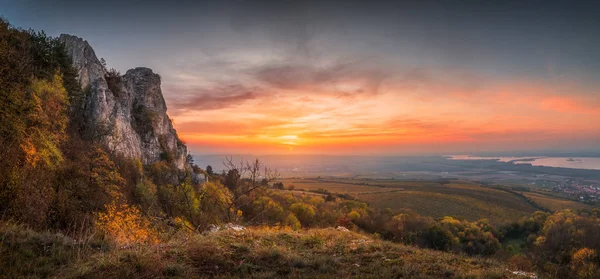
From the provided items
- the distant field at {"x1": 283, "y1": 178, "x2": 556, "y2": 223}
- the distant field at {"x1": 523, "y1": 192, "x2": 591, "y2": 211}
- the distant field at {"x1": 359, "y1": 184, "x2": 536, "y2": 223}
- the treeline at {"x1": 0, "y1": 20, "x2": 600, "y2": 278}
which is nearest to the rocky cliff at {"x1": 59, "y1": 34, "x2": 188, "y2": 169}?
the treeline at {"x1": 0, "y1": 20, "x2": 600, "y2": 278}

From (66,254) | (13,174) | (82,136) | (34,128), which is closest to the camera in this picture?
(66,254)

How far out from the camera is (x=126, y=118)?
5038 cm

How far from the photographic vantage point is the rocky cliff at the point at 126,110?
1578 inches

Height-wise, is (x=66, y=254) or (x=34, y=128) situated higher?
(x=34, y=128)

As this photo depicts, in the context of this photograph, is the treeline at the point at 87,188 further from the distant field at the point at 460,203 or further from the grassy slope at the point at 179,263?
the distant field at the point at 460,203

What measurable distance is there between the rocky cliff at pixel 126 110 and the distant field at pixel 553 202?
129 meters

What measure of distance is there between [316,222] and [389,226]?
1883 cm

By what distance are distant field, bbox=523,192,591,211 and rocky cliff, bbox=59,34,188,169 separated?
129 meters

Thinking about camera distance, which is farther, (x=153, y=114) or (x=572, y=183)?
(x=572, y=183)

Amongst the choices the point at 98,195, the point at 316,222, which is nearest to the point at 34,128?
the point at 98,195

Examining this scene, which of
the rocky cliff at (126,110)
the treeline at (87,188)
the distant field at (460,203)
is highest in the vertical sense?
the rocky cliff at (126,110)

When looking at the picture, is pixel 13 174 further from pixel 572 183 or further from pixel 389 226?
pixel 572 183

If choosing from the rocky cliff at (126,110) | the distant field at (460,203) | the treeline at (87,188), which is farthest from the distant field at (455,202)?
the rocky cliff at (126,110)

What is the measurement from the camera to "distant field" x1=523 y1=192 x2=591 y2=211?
3426 inches
